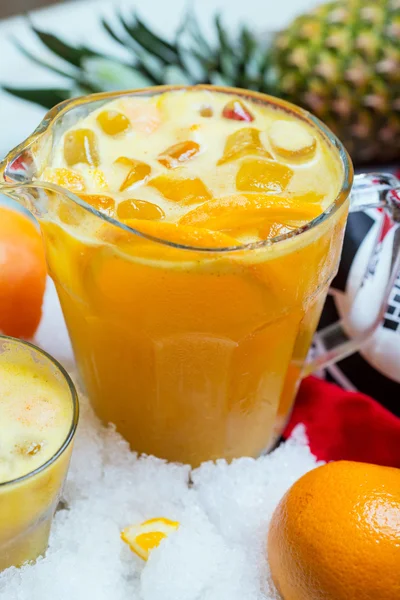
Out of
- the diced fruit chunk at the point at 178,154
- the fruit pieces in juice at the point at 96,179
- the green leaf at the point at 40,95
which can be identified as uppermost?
the diced fruit chunk at the point at 178,154

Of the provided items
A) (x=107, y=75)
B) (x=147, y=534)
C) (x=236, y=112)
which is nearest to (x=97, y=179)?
(x=236, y=112)

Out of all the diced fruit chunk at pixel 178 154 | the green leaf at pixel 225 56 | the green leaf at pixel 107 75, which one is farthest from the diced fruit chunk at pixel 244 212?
the green leaf at pixel 225 56

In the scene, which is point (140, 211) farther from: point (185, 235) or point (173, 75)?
point (173, 75)

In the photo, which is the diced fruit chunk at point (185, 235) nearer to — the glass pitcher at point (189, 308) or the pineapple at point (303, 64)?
the glass pitcher at point (189, 308)

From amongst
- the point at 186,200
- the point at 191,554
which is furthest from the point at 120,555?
the point at 186,200

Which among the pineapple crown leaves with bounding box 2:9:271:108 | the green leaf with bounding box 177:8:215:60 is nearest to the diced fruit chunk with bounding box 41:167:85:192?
the pineapple crown leaves with bounding box 2:9:271:108

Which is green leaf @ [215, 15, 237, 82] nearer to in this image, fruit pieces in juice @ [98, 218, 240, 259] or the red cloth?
the red cloth
